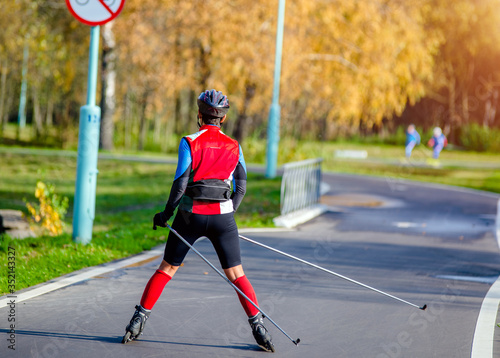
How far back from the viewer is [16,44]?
29000mm

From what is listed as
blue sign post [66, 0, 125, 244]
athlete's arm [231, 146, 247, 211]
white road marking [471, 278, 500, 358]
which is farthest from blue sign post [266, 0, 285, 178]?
athlete's arm [231, 146, 247, 211]

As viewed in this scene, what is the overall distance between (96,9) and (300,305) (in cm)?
400

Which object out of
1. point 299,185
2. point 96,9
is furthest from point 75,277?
point 299,185

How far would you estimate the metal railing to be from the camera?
11.9 metres

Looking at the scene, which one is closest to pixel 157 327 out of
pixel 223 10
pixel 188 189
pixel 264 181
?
pixel 188 189

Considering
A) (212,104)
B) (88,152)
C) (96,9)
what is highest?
(96,9)

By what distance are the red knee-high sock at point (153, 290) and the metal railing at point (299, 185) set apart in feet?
22.0

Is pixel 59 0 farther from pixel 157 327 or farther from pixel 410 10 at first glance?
pixel 157 327

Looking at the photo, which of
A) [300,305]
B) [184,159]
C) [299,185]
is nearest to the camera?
[184,159]

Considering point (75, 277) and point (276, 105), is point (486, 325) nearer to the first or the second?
point (75, 277)

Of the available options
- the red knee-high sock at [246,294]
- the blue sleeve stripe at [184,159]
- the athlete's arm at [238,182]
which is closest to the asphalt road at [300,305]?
the red knee-high sock at [246,294]

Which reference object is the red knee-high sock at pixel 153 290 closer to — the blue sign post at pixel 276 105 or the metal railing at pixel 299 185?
the metal railing at pixel 299 185

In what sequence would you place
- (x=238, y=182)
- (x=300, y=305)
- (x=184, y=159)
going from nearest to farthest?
(x=184, y=159), (x=238, y=182), (x=300, y=305)

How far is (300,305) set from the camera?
624 centimetres
